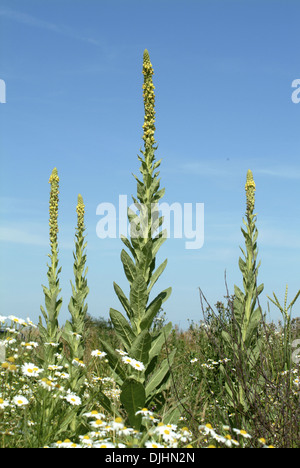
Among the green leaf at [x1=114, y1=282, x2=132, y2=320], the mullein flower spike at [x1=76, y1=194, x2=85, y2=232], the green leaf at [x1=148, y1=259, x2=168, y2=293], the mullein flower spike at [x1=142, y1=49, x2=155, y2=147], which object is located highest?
the mullein flower spike at [x1=142, y1=49, x2=155, y2=147]

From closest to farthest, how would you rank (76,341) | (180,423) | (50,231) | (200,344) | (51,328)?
(180,423) < (76,341) < (51,328) < (50,231) < (200,344)

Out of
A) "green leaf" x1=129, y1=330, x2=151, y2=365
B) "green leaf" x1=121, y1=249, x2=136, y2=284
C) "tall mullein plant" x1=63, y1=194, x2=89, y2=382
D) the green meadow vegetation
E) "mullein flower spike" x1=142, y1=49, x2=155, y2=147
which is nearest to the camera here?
the green meadow vegetation

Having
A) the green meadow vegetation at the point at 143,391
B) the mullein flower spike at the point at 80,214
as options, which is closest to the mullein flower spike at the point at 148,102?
the green meadow vegetation at the point at 143,391

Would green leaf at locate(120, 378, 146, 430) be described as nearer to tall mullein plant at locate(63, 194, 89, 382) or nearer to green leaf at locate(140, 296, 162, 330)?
green leaf at locate(140, 296, 162, 330)

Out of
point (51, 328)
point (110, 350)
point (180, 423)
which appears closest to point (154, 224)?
point (110, 350)

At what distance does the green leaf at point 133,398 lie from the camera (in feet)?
12.9

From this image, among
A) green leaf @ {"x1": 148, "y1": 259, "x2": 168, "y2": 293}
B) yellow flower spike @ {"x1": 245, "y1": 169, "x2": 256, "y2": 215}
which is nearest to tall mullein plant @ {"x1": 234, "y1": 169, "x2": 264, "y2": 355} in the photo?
yellow flower spike @ {"x1": 245, "y1": 169, "x2": 256, "y2": 215}

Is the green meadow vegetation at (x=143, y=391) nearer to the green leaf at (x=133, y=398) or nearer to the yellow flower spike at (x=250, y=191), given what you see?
the green leaf at (x=133, y=398)

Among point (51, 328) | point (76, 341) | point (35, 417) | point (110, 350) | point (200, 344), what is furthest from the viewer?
point (200, 344)

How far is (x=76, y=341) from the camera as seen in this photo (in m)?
6.19

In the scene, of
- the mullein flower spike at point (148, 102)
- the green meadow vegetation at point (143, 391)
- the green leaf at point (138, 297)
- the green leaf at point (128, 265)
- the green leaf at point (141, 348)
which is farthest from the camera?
the mullein flower spike at point (148, 102)

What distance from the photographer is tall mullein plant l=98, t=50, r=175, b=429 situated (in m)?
4.23
